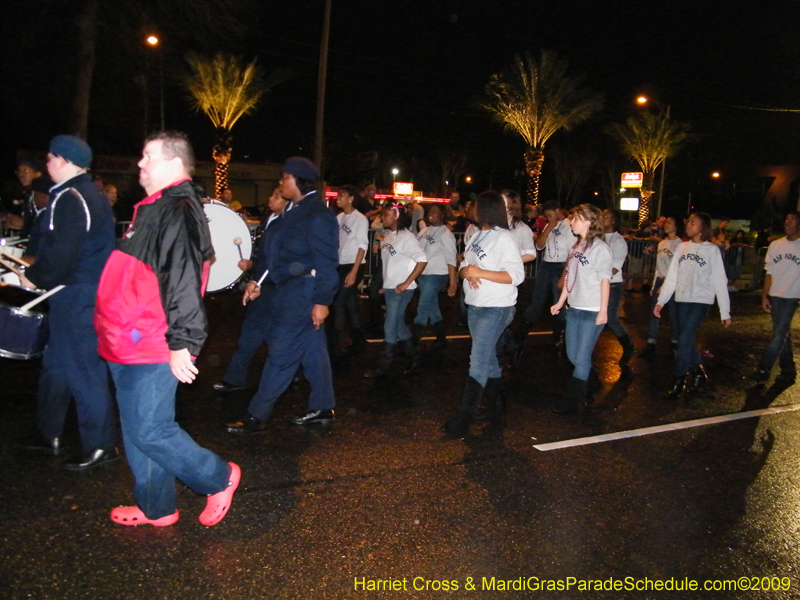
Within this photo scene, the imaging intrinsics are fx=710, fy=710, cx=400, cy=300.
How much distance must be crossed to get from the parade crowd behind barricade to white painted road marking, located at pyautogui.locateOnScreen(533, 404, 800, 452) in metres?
0.58

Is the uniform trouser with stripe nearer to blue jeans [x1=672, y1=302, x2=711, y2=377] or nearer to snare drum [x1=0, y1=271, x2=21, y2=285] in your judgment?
snare drum [x1=0, y1=271, x2=21, y2=285]

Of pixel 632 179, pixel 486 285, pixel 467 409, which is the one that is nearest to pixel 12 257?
pixel 486 285

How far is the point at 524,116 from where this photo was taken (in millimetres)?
29656

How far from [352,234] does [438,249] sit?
1012 millimetres

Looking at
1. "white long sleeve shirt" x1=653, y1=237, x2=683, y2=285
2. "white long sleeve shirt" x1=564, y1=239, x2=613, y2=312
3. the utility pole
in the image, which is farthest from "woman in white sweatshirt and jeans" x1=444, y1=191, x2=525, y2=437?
the utility pole

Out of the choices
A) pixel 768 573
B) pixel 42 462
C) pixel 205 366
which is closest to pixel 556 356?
pixel 205 366

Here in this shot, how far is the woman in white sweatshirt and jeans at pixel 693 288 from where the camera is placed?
6.76 m

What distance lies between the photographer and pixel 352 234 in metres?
8.23

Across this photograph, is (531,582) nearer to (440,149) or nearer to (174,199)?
(174,199)

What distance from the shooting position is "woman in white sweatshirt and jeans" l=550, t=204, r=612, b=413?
586cm

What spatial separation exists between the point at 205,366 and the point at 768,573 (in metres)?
5.37

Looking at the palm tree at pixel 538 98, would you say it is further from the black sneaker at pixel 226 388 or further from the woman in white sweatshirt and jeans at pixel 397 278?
the black sneaker at pixel 226 388

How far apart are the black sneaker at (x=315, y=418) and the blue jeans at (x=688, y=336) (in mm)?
3530

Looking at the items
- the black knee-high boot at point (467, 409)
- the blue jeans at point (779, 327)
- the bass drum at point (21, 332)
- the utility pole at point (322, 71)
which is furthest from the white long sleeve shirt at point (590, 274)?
the utility pole at point (322, 71)
